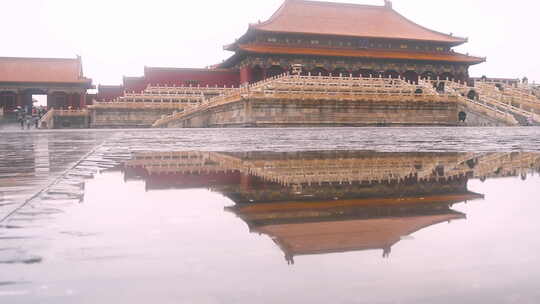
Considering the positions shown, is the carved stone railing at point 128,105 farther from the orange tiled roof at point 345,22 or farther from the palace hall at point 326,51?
the orange tiled roof at point 345,22

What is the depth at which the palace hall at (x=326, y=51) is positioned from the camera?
4041 cm

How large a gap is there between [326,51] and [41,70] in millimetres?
22779

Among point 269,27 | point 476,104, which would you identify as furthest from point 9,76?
point 476,104

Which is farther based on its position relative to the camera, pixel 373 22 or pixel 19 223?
pixel 373 22

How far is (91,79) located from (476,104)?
29636mm

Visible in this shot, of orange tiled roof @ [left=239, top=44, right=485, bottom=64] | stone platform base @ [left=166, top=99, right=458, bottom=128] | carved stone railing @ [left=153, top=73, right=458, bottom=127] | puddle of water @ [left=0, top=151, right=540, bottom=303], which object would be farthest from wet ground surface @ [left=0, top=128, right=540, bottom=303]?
orange tiled roof @ [left=239, top=44, right=485, bottom=64]

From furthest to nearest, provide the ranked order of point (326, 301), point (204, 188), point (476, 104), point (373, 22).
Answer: point (373, 22)
point (476, 104)
point (204, 188)
point (326, 301)

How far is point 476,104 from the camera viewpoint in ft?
95.8

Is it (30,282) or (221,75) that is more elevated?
(221,75)

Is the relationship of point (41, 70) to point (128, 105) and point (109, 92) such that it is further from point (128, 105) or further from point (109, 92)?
point (128, 105)

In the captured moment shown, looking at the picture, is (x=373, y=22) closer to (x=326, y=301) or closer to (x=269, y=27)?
(x=269, y=27)

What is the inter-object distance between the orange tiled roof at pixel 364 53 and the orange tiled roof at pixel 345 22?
3.87 feet

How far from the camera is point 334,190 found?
12.0ft

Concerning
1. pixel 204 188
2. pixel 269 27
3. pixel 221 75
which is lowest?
pixel 204 188
